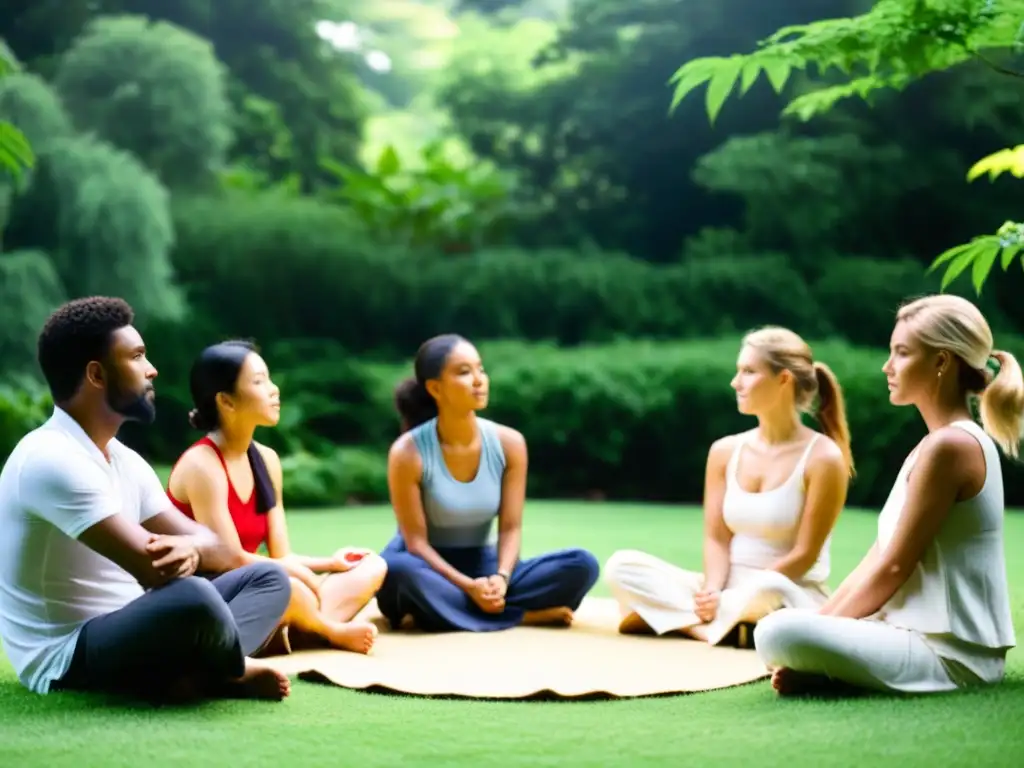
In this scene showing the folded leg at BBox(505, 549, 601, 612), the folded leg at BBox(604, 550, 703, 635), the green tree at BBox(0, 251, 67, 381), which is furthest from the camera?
the green tree at BBox(0, 251, 67, 381)

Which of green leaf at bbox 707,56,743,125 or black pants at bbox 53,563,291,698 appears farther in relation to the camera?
green leaf at bbox 707,56,743,125

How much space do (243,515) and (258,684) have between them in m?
0.82

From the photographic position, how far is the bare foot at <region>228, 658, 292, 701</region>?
10.2ft

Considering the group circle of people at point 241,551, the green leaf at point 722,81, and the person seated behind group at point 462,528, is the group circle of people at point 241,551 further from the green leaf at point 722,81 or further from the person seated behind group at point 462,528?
the green leaf at point 722,81

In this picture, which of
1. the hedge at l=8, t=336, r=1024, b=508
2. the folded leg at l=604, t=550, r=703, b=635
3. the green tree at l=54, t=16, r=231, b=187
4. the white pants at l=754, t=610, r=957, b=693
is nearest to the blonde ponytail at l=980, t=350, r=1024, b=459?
the white pants at l=754, t=610, r=957, b=693

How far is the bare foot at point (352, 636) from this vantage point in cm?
386

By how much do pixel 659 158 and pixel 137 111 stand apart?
4932 mm

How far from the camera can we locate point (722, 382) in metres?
8.91

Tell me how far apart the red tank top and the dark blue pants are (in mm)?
535

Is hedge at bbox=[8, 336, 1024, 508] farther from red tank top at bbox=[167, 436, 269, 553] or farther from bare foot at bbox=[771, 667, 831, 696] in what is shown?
bare foot at bbox=[771, 667, 831, 696]

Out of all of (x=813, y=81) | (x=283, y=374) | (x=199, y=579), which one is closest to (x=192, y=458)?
(x=199, y=579)

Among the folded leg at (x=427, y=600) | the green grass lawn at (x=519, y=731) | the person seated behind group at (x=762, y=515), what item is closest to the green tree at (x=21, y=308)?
→ the folded leg at (x=427, y=600)

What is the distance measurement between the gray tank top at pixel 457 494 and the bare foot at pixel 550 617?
1.04 ft

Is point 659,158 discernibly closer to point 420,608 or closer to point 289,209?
point 289,209
